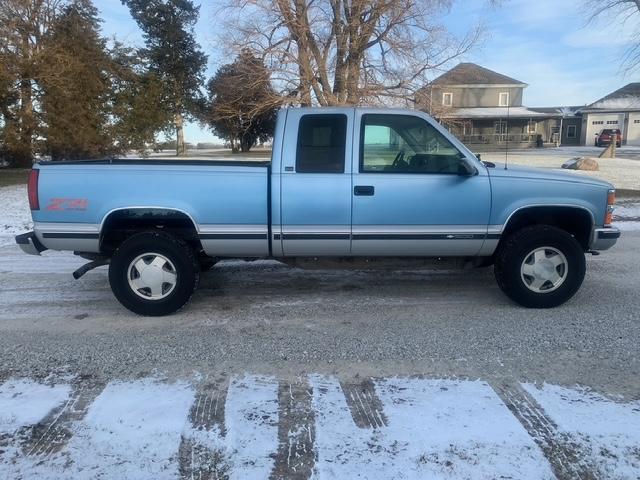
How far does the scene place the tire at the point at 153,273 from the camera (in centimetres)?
471

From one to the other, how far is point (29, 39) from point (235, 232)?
1949 cm

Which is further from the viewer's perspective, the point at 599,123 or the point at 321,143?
the point at 599,123

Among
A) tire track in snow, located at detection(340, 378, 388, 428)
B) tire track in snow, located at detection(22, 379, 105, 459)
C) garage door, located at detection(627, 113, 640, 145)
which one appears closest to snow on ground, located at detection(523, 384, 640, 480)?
tire track in snow, located at detection(340, 378, 388, 428)

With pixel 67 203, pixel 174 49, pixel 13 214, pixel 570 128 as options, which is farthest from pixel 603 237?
pixel 570 128

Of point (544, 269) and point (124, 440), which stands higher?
point (544, 269)

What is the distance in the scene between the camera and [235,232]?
470cm

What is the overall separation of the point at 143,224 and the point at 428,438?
10.8ft

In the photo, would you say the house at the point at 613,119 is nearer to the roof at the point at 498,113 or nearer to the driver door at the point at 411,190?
the roof at the point at 498,113

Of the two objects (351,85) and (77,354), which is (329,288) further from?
(351,85)

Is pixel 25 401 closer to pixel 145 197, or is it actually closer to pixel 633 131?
pixel 145 197

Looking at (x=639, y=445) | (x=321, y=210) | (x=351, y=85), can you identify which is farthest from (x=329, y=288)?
(x=351, y=85)

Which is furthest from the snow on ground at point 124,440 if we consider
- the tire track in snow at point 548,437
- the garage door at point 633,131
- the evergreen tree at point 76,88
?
the garage door at point 633,131

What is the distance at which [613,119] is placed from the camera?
163 feet

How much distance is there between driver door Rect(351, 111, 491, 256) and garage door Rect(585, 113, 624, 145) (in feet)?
171
